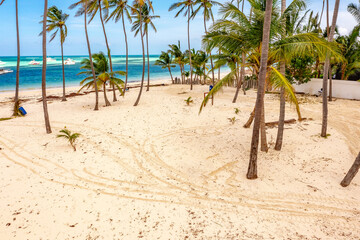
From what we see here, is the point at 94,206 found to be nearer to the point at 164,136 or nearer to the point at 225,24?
the point at 164,136

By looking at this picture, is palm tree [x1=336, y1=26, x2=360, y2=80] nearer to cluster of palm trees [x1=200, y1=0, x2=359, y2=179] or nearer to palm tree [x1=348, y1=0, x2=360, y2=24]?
palm tree [x1=348, y1=0, x2=360, y2=24]

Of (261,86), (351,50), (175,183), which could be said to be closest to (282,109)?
(261,86)

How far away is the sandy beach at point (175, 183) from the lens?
4.31 m

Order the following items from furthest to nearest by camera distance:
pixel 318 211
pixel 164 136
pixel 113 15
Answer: pixel 113 15, pixel 164 136, pixel 318 211

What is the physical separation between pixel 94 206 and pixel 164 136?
486cm

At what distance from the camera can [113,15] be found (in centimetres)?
1445

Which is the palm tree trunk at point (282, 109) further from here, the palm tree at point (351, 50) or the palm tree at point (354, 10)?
the palm tree at point (351, 50)

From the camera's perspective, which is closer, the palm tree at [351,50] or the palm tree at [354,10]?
the palm tree at [354,10]

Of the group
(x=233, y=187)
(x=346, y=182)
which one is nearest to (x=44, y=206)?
(x=233, y=187)

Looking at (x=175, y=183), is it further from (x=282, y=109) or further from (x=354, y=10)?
(x=354, y=10)

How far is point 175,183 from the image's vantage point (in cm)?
587

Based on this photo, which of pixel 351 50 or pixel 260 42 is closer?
pixel 260 42

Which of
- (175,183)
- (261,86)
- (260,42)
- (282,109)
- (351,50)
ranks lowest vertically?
(175,183)

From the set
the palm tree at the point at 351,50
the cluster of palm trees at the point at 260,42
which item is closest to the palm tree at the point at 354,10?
the cluster of palm trees at the point at 260,42
